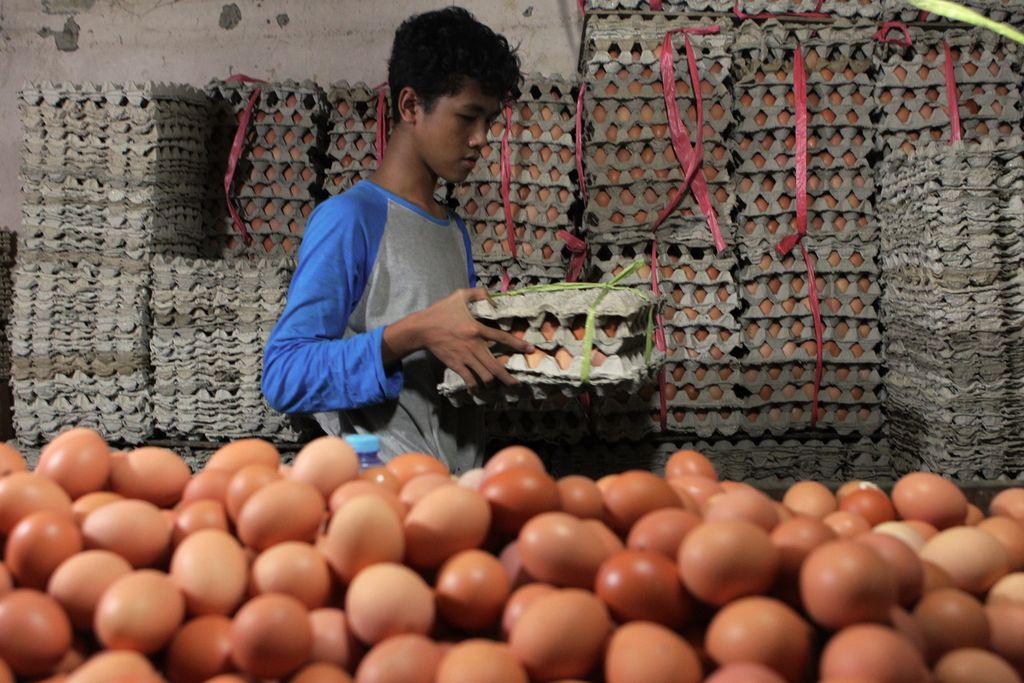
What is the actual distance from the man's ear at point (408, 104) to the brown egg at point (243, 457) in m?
0.95

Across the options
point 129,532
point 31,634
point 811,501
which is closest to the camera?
point 31,634

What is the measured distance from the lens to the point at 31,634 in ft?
2.31

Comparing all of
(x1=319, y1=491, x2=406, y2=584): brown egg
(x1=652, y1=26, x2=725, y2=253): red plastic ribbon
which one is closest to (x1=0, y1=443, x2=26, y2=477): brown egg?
(x1=319, y1=491, x2=406, y2=584): brown egg

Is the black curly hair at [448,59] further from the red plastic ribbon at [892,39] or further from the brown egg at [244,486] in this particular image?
the red plastic ribbon at [892,39]

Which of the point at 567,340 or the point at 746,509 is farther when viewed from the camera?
the point at 567,340

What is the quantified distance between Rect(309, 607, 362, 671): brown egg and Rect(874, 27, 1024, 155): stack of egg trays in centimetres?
227

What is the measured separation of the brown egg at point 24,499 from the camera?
825 millimetres

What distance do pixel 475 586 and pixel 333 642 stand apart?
5.1 inches

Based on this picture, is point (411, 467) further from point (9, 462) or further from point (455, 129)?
point (455, 129)

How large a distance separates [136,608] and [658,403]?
192 centimetres

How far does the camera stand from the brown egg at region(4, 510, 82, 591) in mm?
771

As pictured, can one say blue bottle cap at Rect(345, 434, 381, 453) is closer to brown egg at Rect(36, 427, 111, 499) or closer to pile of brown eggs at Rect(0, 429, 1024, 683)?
pile of brown eggs at Rect(0, 429, 1024, 683)

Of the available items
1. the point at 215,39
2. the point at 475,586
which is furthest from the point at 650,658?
the point at 215,39

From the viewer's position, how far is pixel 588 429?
249 cm
